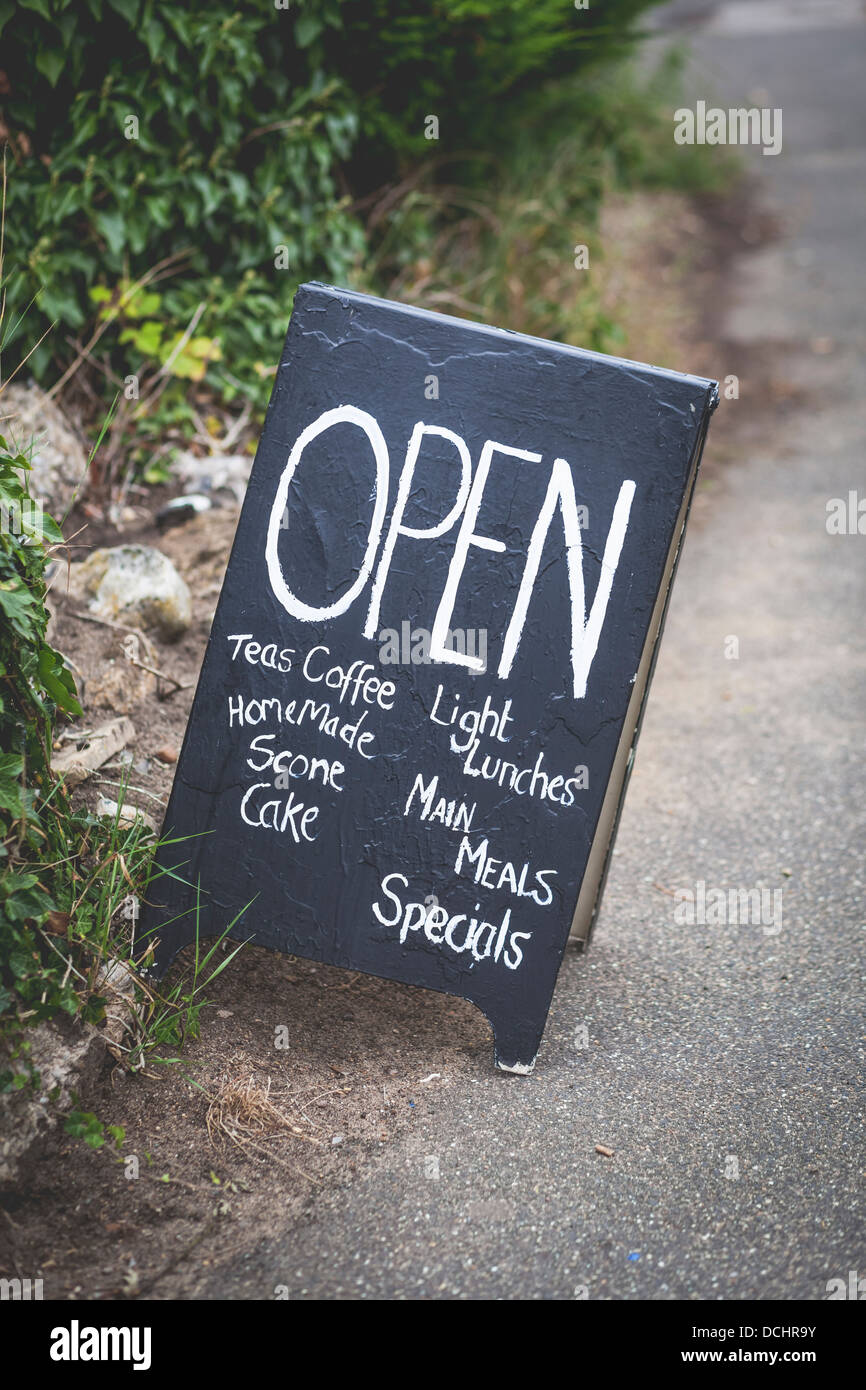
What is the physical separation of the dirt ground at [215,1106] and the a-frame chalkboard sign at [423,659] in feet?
0.65

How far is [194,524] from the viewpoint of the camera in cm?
361

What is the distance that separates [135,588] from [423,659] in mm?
1153

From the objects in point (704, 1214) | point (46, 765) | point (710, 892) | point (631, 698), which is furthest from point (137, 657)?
point (704, 1214)

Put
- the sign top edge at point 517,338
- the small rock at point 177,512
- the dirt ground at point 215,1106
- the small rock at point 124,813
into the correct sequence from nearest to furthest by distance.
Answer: the dirt ground at point 215,1106
the sign top edge at point 517,338
the small rock at point 124,813
the small rock at point 177,512

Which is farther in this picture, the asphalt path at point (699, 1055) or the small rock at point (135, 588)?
the small rock at point (135, 588)

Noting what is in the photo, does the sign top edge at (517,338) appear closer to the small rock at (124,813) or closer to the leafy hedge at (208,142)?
the small rock at (124,813)

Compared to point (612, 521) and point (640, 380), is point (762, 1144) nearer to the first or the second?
point (612, 521)

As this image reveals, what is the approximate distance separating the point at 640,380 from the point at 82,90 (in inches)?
93.7

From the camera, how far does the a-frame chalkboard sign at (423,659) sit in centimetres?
221

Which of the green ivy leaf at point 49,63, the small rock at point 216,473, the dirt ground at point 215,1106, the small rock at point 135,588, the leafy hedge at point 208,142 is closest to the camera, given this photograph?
the dirt ground at point 215,1106

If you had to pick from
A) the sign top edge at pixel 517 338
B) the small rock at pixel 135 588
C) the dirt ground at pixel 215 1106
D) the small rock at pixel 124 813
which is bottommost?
the dirt ground at pixel 215 1106

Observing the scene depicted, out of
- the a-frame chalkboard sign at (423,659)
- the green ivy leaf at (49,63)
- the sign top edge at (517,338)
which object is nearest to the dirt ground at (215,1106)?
the a-frame chalkboard sign at (423,659)

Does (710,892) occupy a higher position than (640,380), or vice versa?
(640,380)

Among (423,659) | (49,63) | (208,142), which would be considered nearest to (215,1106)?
(423,659)
